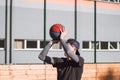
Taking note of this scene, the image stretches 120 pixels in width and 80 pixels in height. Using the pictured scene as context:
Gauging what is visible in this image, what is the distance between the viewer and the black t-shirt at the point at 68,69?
13.2ft

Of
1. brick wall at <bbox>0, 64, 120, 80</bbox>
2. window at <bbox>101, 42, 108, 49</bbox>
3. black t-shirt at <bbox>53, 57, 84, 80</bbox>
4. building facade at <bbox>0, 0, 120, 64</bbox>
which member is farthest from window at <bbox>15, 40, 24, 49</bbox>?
black t-shirt at <bbox>53, 57, 84, 80</bbox>

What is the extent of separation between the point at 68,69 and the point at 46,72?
224 inches

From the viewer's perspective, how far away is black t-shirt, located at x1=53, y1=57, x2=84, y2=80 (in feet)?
13.2

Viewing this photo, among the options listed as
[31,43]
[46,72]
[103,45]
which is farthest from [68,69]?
[103,45]

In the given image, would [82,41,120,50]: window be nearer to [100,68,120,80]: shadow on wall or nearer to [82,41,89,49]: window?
[82,41,89,49]: window

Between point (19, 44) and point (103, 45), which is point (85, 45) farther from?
point (19, 44)

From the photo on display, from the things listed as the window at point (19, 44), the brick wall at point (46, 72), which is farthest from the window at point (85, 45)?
the brick wall at point (46, 72)

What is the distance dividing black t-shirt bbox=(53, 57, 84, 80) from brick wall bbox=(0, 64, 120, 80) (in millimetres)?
5168

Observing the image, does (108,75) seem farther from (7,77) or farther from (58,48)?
(58,48)

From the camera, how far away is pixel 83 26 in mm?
18938

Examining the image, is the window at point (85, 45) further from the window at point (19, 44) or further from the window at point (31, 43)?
the window at point (19, 44)

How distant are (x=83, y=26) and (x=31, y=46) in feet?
8.51

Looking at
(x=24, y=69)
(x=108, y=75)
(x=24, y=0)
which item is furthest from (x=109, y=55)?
(x=24, y=69)

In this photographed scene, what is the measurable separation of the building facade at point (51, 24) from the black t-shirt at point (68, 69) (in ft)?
34.8
